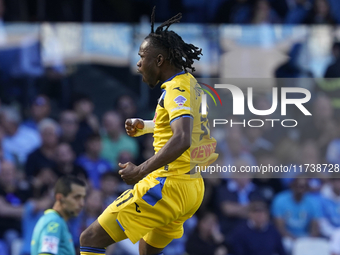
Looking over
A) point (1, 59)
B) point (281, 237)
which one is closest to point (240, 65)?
point (281, 237)

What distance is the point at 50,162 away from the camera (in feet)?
26.3

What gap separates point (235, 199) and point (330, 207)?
1.59m

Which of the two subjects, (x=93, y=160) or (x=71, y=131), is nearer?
(x=93, y=160)

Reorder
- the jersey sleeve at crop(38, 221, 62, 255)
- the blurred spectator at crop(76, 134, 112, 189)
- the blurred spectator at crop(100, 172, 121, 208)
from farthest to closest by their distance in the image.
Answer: the blurred spectator at crop(76, 134, 112, 189) → the blurred spectator at crop(100, 172, 121, 208) → the jersey sleeve at crop(38, 221, 62, 255)

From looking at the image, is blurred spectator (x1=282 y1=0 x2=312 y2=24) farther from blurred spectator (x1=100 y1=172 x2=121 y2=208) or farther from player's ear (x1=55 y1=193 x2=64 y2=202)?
player's ear (x1=55 y1=193 x2=64 y2=202)

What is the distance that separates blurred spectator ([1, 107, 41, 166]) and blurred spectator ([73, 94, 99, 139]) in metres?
0.81

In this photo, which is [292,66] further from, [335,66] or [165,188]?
[165,188]

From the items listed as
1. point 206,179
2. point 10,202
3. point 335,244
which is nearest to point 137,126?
point 206,179

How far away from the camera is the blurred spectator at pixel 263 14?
8.97 meters

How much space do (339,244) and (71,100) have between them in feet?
17.1

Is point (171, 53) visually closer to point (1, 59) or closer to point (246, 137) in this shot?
point (246, 137)

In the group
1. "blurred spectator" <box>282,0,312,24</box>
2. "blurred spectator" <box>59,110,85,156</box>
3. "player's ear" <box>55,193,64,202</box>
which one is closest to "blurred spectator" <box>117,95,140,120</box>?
"blurred spectator" <box>59,110,85,156</box>

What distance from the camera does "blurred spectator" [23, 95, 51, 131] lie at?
Result: 8.65 meters

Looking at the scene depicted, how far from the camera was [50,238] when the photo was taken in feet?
15.3
